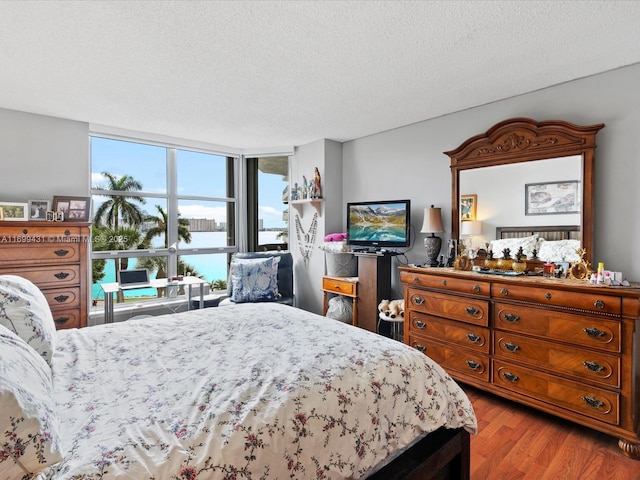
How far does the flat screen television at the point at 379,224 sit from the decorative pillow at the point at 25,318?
2955mm

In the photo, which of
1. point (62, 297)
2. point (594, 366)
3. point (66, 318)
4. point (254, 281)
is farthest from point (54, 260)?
point (594, 366)

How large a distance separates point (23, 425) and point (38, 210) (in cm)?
316

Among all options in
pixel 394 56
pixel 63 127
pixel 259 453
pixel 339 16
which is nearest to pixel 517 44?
pixel 394 56

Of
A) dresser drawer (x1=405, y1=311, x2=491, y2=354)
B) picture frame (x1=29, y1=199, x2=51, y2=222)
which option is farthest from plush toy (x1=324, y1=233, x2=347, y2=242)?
picture frame (x1=29, y1=199, x2=51, y2=222)

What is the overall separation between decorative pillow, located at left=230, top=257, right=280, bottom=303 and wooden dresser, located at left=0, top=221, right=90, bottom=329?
1461 mm

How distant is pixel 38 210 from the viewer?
3236 millimetres

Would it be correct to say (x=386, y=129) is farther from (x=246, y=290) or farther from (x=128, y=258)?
(x=128, y=258)

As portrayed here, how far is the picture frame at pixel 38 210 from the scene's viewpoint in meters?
3.21

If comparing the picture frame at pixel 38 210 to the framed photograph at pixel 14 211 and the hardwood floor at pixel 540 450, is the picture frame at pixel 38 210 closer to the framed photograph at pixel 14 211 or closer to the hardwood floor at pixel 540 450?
the framed photograph at pixel 14 211

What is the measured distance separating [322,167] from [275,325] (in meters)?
2.69

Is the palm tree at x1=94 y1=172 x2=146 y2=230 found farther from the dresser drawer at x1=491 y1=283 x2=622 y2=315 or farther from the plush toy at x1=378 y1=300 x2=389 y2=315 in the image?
the dresser drawer at x1=491 y1=283 x2=622 y2=315

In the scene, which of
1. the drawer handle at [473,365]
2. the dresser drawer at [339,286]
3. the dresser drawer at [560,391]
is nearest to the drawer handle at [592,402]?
the dresser drawer at [560,391]

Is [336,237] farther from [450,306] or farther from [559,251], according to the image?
[559,251]

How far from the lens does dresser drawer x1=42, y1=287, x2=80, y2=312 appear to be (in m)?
3.01
